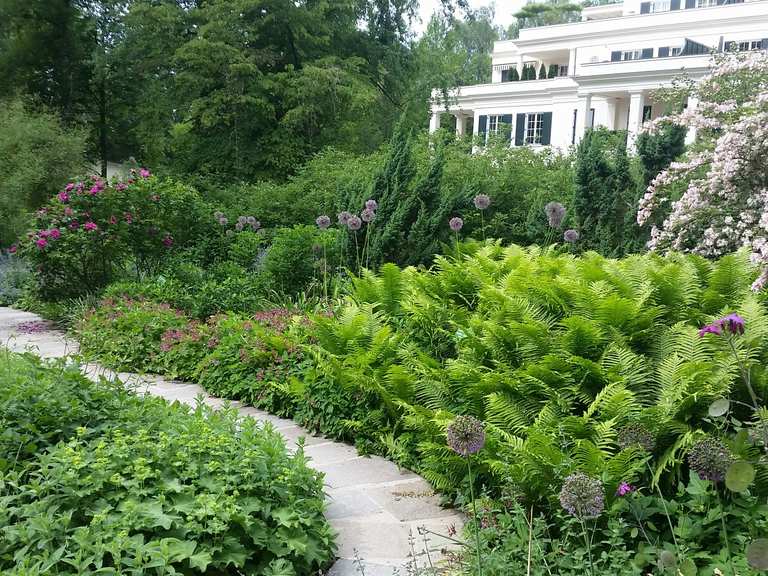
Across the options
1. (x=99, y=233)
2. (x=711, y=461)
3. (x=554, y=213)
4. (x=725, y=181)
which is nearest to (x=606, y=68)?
(x=725, y=181)

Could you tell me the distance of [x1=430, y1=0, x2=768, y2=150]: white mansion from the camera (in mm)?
26484

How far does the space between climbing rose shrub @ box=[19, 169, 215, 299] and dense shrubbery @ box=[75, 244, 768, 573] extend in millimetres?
3479

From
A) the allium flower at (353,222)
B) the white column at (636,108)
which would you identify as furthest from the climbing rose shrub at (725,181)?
the white column at (636,108)

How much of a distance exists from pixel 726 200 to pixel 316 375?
5.06 meters

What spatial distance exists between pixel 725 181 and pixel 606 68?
73.3 ft

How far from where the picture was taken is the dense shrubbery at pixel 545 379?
2.76 meters

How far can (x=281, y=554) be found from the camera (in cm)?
262

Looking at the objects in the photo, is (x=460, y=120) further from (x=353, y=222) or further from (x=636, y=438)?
(x=636, y=438)

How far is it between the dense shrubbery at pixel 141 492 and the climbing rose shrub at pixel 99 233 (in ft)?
17.8

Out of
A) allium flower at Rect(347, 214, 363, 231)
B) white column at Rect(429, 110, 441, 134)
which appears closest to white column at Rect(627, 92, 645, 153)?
white column at Rect(429, 110, 441, 134)

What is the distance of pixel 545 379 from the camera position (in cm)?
349

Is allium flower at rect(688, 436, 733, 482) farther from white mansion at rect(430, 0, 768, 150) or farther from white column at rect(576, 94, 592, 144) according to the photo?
white column at rect(576, 94, 592, 144)

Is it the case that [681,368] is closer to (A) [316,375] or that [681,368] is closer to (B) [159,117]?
(A) [316,375]

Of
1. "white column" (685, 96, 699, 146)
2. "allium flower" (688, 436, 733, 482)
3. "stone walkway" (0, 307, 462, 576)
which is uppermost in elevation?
"white column" (685, 96, 699, 146)
